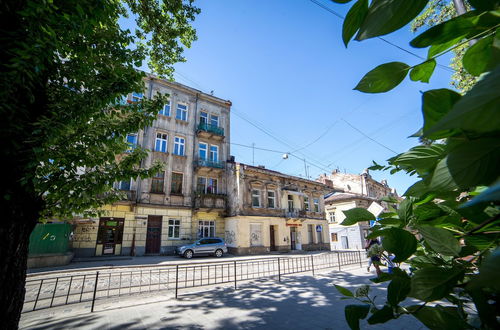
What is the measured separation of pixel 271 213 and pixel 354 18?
23096 mm

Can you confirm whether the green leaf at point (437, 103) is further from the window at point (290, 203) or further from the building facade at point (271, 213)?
the window at point (290, 203)

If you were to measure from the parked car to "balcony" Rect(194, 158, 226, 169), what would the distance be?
6468 mm

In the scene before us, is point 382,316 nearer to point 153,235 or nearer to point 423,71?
point 423,71

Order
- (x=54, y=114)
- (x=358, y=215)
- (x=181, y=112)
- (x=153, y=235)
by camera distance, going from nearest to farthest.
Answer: (x=358, y=215)
(x=54, y=114)
(x=153, y=235)
(x=181, y=112)

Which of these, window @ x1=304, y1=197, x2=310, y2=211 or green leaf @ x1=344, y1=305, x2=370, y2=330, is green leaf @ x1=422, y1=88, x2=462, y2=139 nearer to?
green leaf @ x1=344, y1=305, x2=370, y2=330

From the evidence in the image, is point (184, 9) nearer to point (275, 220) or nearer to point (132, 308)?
point (132, 308)

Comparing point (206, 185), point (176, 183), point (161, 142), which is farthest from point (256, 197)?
point (161, 142)

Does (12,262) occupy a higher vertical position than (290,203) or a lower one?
lower

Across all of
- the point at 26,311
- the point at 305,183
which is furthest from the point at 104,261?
the point at 305,183

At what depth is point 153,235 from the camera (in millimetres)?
18000

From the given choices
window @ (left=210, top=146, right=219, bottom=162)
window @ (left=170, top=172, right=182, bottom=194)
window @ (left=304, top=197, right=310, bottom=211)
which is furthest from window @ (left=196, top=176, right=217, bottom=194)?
window @ (left=304, top=197, right=310, bottom=211)

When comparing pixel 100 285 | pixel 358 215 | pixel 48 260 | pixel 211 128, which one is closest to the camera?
pixel 358 215

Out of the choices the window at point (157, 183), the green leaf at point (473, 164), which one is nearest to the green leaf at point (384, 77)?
the green leaf at point (473, 164)

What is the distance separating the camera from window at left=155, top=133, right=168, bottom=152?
64.5 feet
